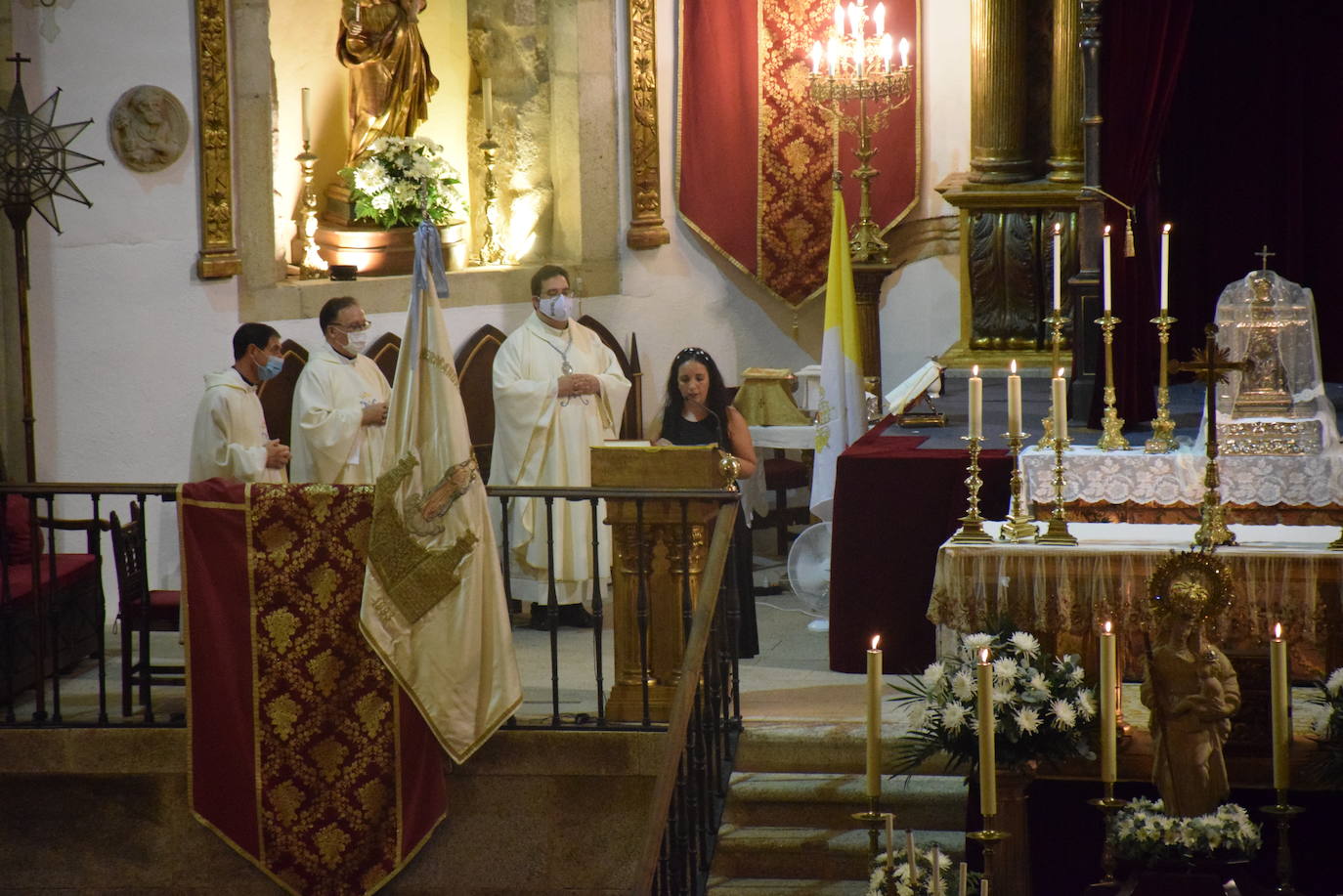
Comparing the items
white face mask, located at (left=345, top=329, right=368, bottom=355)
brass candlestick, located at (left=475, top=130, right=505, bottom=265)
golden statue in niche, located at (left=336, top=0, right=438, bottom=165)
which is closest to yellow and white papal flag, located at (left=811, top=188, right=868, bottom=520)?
white face mask, located at (left=345, top=329, right=368, bottom=355)

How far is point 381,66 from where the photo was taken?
9883 millimetres

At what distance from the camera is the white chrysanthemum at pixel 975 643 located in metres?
5.08

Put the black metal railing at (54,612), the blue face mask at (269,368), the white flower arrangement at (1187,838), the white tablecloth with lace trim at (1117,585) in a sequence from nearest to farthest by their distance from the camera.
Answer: the white flower arrangement at (1187,838) → the white tablecloth with lace trim at (1117,585) → the black metal railing at (54,612) → the blue face mask at (269,368)

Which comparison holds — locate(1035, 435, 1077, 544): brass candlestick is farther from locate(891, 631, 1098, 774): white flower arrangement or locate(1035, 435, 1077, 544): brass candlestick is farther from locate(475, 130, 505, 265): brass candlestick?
locate(475, 130, 505, 265): brass candlestick

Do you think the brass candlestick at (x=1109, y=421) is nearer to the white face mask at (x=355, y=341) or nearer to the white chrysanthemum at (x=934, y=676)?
the white chrysanthemum at (x=934, y=676)

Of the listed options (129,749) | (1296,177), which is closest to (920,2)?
(1296,177)

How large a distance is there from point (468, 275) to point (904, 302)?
2.55m

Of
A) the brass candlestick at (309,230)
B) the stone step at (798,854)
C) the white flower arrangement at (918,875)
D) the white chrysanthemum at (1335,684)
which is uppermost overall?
the brass candlestick at (309,230)

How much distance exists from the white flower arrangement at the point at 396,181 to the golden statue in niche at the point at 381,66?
13 cm

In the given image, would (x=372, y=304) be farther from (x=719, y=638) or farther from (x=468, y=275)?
(x=719, y=638)

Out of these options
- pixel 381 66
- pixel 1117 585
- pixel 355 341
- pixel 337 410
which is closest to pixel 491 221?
pixel 381 66

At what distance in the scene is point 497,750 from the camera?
20.8ft

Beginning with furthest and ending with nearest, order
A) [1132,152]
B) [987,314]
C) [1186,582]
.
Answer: [987,314] → [1132,152] → [1186,582]

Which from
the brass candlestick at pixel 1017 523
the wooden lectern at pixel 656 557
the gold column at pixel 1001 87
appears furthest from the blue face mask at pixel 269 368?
the gold column at pixel 1001 87
